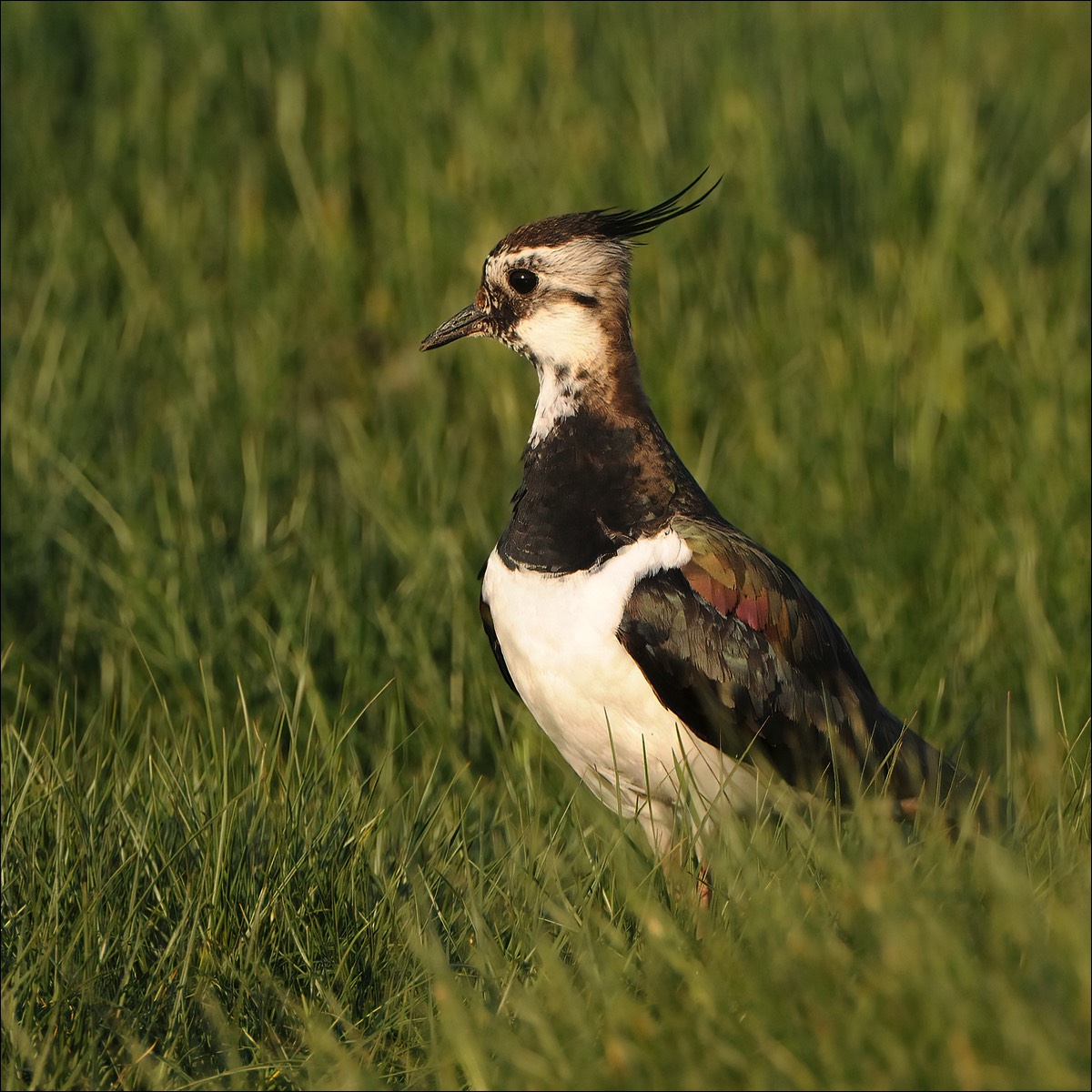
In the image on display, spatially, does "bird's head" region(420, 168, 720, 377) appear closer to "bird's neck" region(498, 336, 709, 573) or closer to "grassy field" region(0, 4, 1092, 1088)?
"bird's neck" region(498, 336, 709, 573)

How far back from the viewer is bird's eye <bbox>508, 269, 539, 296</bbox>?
3688 millimetres

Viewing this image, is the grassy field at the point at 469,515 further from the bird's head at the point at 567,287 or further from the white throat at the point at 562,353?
the bird's head at the point at 567,287

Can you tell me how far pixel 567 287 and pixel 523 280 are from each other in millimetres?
114

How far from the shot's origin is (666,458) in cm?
359

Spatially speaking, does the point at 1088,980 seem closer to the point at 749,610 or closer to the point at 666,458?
the point at 749,610

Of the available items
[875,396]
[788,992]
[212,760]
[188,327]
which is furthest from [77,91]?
[788,992]

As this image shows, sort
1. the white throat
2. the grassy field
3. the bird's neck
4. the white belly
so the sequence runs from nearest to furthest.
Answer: the grassy field
the white belly
the bird's neck
the white throat

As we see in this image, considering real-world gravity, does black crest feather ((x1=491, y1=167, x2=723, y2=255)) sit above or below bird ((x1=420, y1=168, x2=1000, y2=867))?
above

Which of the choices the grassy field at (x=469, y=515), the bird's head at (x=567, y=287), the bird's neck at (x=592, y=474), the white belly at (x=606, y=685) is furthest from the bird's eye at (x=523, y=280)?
the grassy field at (x=469, y=515)

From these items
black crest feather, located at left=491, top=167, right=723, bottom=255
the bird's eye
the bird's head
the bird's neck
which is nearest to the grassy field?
the bird's neck

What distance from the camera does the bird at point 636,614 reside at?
338cm

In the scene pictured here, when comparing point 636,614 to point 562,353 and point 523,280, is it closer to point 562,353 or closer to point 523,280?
point 562,353

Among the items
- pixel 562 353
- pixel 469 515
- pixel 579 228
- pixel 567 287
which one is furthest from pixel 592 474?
pixel 469 515

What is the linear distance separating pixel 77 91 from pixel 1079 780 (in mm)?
5362
